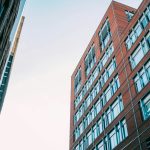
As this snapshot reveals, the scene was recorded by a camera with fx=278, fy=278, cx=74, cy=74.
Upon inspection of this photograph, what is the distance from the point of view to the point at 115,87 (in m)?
34.3

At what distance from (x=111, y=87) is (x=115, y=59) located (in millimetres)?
3687

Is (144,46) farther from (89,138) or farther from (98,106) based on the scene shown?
(89,138)

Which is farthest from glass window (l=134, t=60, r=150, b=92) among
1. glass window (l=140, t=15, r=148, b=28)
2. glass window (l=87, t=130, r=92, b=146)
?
glass window (l=87, t=130, r=92, b=146)

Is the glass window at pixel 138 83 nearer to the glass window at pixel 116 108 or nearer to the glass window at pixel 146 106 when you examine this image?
the glass window at pixel 146 106

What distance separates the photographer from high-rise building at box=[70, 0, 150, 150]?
90.4 ft

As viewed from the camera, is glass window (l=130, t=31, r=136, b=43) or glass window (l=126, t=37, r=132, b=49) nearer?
glass window (l=130, t=31, r=136, b=43)

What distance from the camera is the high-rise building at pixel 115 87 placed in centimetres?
2755

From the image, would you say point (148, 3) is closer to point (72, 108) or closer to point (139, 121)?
point (139, 121)

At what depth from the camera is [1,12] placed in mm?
18672

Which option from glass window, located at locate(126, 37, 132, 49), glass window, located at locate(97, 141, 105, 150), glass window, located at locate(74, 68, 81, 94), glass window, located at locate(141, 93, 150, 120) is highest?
glass window, located at locate(74, 68, 81, 94)

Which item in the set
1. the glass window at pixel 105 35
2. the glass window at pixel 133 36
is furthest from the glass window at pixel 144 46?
the glass window at pixel 105 35

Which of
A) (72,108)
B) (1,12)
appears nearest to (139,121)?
(1,12)

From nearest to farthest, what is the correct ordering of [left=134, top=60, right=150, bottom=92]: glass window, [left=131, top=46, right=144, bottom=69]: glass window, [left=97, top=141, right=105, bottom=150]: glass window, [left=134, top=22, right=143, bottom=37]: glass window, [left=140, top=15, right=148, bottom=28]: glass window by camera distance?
[left=134, top=60, right=150, bottom=92]: glass window
[left=131, top=46, right=144, bottom=69]: glass window
[left=140, top=15, right=148, bottom=28]: glass window
[left=134, top=22, right=143, bottom=37]: glass window
[left=97, top=141, right=105, bottom=150]: glass window

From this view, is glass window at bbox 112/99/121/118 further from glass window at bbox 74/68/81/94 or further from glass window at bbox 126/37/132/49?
glass window at bbox 74/68/81/94
